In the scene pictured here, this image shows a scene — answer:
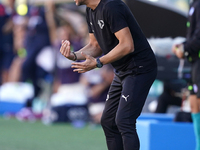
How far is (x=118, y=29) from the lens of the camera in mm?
4316

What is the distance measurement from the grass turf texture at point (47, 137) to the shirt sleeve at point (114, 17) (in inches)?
116

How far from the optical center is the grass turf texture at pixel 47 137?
23.2 feet

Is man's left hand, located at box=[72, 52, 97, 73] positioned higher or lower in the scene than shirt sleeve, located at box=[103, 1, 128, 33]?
lower

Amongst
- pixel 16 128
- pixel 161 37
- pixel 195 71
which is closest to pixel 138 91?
pixel 195 71

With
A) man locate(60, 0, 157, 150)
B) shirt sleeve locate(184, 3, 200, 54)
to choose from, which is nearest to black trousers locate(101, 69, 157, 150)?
man locate(60, 0, 157, 150)

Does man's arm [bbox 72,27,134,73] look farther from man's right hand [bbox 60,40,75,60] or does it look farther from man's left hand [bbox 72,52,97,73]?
Result: man's right hand [bbox 60,40,75,60]

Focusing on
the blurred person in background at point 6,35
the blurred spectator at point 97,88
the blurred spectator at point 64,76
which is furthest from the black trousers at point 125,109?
the blurred person in background at point 6,35

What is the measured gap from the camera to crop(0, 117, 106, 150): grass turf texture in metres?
7.08

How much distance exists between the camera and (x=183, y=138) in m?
5.75

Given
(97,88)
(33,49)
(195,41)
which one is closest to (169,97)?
(195,41)

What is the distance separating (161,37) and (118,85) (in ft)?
8.25

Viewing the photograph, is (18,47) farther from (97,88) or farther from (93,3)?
(93,3)

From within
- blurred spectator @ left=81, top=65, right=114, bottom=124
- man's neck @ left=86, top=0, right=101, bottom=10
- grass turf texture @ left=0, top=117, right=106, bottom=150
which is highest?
man's neck @ left=86, top=0, right=101, bottom=10

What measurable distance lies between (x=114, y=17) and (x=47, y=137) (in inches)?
166
